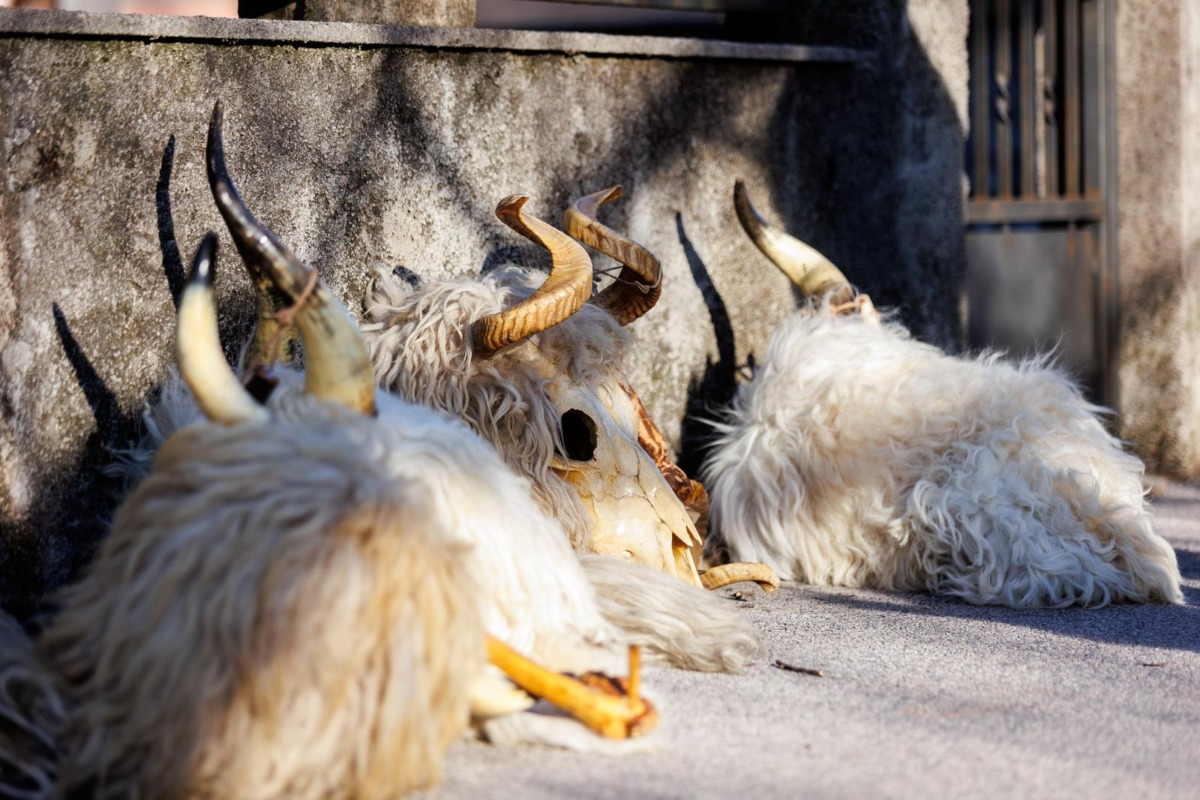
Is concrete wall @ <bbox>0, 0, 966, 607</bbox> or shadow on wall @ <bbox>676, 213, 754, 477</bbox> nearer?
concrete wall @ <bbox>0, 0, 966, 607</bbox>

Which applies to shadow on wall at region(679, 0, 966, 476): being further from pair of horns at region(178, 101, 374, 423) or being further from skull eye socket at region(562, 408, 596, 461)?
Answer: pair of horns at region(178, 101, 374, 423)

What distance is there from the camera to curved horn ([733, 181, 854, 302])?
13.0 feet

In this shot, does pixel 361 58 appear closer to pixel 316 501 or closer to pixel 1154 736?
pixel 316 501

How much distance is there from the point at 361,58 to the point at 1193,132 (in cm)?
381

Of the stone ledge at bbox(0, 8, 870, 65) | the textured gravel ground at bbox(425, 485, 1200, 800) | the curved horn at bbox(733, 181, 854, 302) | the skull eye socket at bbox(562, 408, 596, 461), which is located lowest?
the textured gravel ground at bbox(425, 485, 1200, 800)

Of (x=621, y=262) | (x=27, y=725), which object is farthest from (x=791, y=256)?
(x=27, y=725)

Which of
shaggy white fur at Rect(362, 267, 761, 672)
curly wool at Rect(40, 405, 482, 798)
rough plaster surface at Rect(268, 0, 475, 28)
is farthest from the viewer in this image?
rough plaster surface at Rect(268, 0, 475, 28)

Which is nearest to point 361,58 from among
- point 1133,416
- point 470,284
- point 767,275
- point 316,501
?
point 470,284

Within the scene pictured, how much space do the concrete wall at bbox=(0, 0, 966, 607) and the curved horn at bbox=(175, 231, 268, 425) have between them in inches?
40.6

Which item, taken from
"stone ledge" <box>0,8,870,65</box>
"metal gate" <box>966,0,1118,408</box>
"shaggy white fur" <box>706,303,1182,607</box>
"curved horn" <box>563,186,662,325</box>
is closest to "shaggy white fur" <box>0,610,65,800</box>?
"stone ledge" <box>0,8,870,65</box>

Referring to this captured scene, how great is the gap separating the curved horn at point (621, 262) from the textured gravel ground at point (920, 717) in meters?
0.85

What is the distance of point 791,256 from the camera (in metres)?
3.99

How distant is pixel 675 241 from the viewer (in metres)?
4.02

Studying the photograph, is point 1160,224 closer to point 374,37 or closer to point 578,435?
point 578,435
